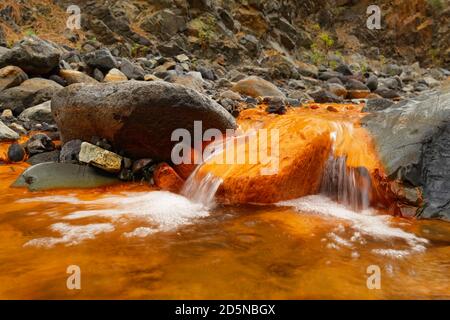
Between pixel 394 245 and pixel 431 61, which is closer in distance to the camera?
pixel 394 245

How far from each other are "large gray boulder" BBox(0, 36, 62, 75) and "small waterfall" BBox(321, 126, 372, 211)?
631 cm

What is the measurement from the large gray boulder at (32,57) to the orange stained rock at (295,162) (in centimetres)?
500

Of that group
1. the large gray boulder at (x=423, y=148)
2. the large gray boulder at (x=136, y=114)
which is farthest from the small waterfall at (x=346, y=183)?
the large gray boulder at (x=136, y=114)

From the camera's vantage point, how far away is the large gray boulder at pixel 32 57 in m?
7.97

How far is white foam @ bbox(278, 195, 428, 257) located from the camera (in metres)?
3.42

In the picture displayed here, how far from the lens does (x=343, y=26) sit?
29047 millimetres

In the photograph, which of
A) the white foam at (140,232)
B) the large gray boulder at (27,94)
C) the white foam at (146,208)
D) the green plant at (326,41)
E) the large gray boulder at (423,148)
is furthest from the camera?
the green plant at (326,41)

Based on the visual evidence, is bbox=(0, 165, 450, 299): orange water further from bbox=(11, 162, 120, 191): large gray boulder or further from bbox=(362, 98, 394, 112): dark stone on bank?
bbox=(362, 98, 394, 112): dark stone on bank

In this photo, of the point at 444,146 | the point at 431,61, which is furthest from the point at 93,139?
the point at 431,61

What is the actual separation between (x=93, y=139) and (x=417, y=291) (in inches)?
183

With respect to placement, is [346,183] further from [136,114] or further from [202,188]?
[136,114]

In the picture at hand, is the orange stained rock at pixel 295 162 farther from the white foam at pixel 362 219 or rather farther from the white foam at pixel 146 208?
the white foam at pixel 146 208

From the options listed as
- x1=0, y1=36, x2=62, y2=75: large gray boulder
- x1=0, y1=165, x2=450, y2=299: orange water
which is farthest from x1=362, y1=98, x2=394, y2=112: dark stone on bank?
x1=0, y1=36, x2=62, y2=75: large gray boulder
